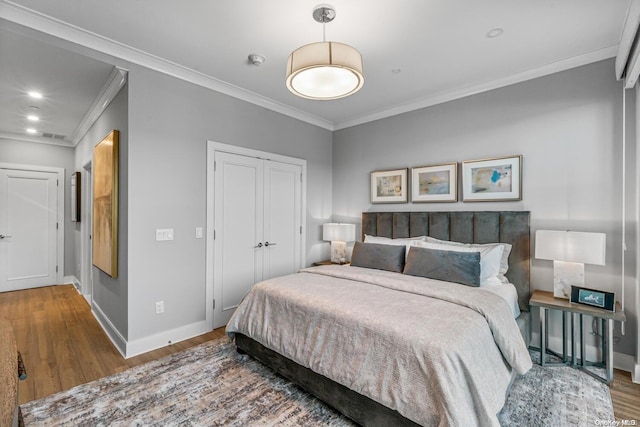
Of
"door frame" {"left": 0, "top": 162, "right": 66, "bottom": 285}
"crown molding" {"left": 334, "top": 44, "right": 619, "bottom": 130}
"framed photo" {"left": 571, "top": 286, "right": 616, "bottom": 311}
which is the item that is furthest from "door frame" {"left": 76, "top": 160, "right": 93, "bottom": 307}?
"framed photo" {"left": 571, "top": 286, "right": 616, "bottom": 311}

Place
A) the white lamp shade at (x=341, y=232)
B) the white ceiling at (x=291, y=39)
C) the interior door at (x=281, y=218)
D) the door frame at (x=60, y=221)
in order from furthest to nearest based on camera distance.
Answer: the door frame at (x=60, y=221) → the white lamp shade at (x=341, y=232) → the interior door at (x=281, y=218) → the white ceiling at (x=291, y=39)

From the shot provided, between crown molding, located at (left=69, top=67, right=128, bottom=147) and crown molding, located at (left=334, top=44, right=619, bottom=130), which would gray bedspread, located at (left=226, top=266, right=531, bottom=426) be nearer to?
crown molding, located at (left=334, top=44, right=619, bottom=130)

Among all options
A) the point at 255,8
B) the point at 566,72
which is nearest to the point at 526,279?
the point at 566,72

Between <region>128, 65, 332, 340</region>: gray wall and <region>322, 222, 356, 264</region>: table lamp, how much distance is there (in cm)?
171

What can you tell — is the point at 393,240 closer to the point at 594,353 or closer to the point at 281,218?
the point at 281,218

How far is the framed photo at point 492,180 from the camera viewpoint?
9.99 feet

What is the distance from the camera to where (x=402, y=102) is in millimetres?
3857

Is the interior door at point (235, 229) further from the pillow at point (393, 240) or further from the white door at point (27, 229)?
the white door at point (27, 229)

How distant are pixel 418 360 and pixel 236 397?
53.6 inches

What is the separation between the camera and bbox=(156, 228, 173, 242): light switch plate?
2904 millimetres

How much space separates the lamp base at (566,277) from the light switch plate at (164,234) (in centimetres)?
362

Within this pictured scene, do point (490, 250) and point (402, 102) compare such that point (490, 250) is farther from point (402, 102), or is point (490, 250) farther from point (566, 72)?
point (402, 102)

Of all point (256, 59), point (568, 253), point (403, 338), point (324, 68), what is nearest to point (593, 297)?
point (568, 253)

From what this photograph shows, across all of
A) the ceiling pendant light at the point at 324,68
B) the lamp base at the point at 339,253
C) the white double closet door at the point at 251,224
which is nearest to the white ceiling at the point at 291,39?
the ceiling pendant light at the point at 324,68
